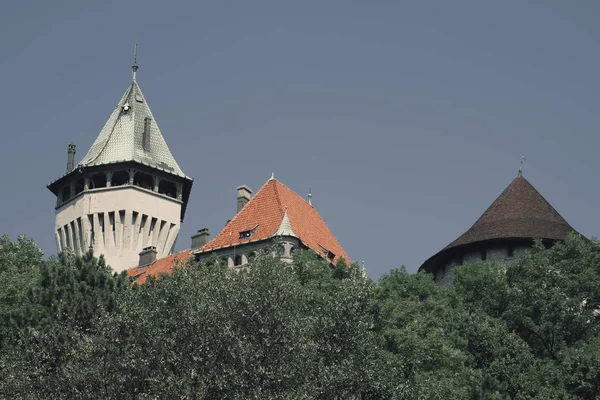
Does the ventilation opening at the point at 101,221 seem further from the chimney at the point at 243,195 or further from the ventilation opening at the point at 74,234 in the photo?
the chimney at the point at 243,195

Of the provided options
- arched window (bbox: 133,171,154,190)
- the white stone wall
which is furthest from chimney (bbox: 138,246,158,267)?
arched window (bbox: 133,171,154,190)

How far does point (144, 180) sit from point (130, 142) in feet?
7.10

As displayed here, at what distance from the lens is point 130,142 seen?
72.4 metres

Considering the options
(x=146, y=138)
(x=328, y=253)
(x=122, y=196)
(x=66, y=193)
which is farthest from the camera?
(x=66, y=193)

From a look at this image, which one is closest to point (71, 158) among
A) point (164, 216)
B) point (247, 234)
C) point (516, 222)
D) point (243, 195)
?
point (164, 216)

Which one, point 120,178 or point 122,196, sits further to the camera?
point 120,178

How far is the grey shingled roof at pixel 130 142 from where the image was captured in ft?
234

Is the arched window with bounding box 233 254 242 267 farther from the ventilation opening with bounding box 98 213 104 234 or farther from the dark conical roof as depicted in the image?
the ventilation opening with bounding box 98 213 104 234

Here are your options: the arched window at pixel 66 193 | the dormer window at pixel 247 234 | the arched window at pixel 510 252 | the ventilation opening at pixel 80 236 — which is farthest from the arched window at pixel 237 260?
the arched window at pixel 66 193

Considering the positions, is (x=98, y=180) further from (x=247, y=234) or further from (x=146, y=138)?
(x=247, y=234)

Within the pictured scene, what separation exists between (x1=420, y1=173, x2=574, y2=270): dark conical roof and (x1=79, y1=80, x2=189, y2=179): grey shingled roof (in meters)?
19.6

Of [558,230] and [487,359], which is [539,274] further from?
[558,230]

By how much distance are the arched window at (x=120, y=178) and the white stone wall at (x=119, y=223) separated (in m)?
1.22

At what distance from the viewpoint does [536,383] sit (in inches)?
1651
